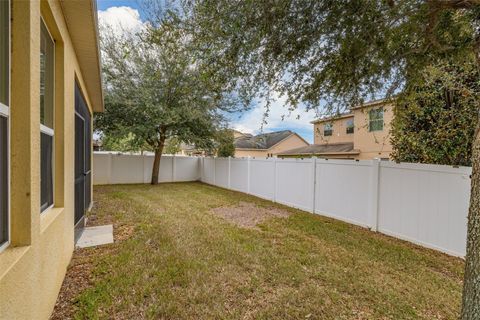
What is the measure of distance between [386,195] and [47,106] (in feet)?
20.0

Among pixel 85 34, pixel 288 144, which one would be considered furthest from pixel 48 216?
pixel 288 144

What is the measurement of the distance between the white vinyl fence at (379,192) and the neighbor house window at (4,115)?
5.72 m

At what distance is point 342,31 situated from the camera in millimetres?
3494

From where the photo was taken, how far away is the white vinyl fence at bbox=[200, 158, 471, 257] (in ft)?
14.2

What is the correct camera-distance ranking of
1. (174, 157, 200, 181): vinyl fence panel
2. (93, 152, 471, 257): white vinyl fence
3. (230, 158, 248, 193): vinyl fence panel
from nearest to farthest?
(93, 152, 471, 257): white vinyl fence → (230, 158, 248, 193): vinyl fence panel → (174, 157, 200, 181): vinyl fence panel

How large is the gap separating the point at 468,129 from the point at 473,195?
3.29 metres

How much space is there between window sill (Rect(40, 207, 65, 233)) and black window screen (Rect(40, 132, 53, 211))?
0.20 feet

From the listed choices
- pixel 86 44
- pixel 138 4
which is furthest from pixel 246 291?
pixel 138 4

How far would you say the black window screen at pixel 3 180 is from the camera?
4.88ft

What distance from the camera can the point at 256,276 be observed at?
3.44 m

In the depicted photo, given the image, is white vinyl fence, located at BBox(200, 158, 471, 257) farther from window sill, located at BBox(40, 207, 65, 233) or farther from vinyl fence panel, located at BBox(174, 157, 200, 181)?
vinyl fence panel, located at BBox(174, 157, 200, 181)

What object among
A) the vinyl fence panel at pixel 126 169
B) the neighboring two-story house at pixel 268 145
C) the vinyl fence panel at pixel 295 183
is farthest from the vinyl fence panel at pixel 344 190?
the neighboring two-story house at pixel 268 145

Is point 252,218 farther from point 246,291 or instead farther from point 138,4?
point 138,4

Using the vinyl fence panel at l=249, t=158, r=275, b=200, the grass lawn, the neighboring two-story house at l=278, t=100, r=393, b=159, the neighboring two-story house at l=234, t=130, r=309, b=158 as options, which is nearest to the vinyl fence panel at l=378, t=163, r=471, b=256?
the grass lawn
